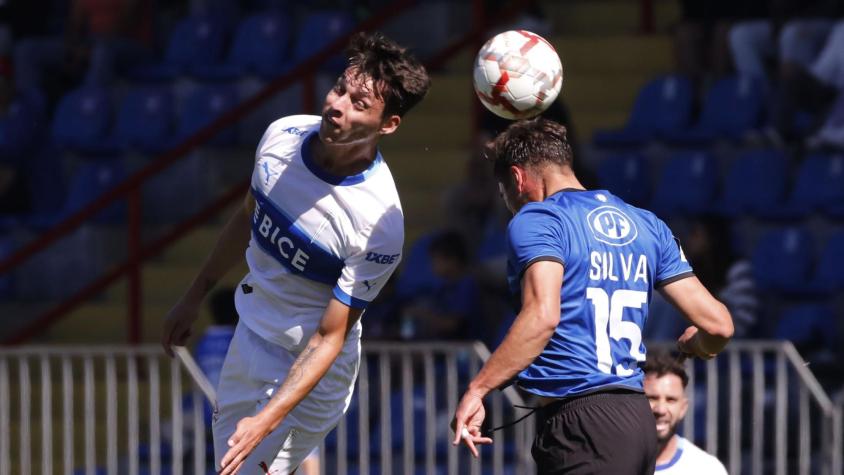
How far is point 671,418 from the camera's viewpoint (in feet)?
21.7

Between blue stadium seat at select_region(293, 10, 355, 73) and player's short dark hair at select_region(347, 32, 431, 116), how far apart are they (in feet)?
24.0

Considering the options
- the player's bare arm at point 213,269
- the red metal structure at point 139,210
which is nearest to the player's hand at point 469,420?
the player's bare arm at point 213,269

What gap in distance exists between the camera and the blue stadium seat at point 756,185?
10.7 meters

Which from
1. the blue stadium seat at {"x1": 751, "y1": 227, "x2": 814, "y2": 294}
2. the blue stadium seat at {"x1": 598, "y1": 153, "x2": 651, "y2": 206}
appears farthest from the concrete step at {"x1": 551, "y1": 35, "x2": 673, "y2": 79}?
the blue stadium seat at {"x1": 751, "y1": 227, "x2": 814, "y2": 294}

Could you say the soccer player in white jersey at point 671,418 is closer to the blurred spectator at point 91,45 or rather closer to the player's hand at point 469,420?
the player's hand at point 469,420

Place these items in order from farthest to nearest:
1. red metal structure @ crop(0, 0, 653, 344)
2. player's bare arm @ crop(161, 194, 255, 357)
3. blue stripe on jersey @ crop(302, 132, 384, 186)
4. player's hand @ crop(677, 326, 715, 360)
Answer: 1. red metal structure @ crop(0, 0, 653, 344)
2. player's bare arm @ crop(161, 194, 255, 357)
3. blue stripe on jersey @ crop(302, 132, 384, 186)
4. player's hand @ crop(677, 326, 715, 360)

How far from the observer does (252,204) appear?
245 inches

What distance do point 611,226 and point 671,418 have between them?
55.1 inches

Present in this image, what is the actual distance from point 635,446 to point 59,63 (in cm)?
1006

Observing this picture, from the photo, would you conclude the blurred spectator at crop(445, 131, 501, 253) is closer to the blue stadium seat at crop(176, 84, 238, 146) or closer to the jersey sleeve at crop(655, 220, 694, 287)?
the blue stadium seat at crop(176, 84, 238, 146)

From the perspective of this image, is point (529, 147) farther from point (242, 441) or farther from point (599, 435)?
point (242, 441)

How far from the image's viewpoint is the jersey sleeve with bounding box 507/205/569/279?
17.4ft

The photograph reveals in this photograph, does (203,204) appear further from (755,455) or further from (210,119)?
(755,455)

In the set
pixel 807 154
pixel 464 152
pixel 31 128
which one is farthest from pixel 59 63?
pixel 807 154
